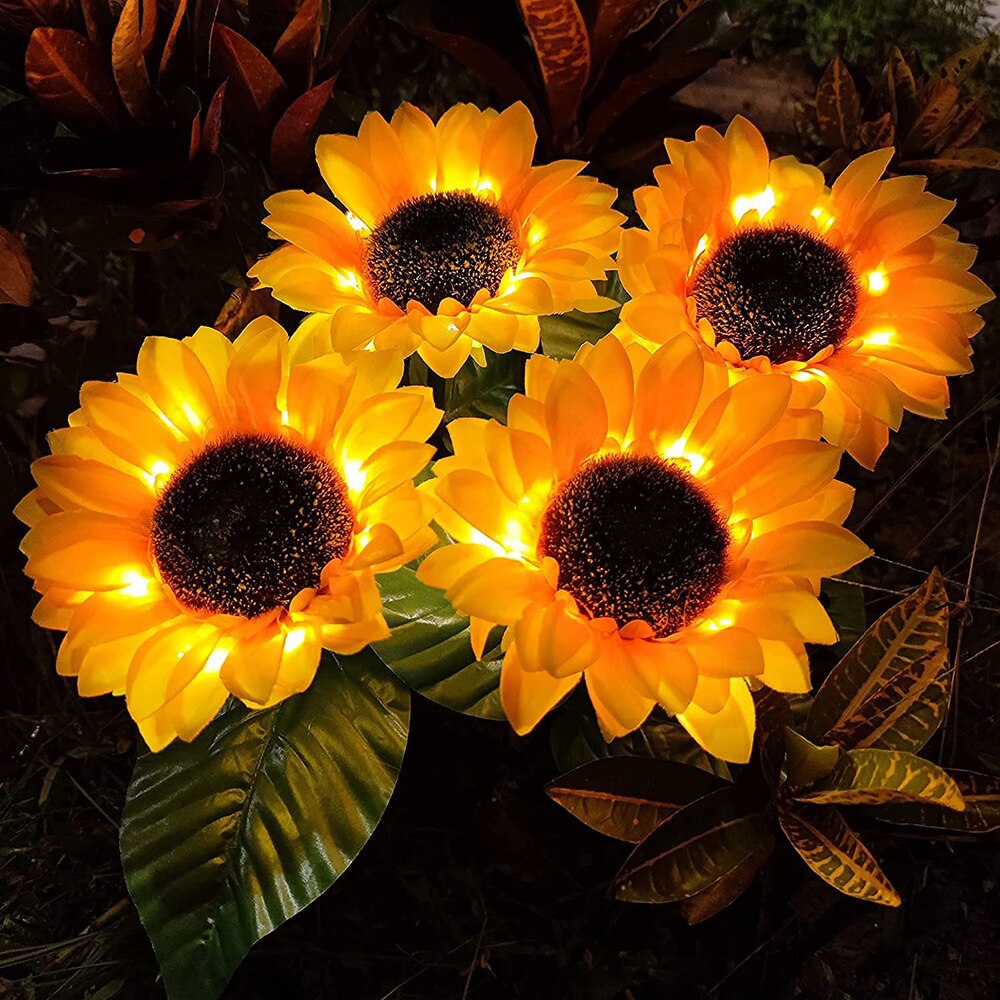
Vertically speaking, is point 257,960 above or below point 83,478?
below

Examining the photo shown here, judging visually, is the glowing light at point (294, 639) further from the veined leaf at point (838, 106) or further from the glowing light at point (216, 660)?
the veined leaf at point (838, 106)

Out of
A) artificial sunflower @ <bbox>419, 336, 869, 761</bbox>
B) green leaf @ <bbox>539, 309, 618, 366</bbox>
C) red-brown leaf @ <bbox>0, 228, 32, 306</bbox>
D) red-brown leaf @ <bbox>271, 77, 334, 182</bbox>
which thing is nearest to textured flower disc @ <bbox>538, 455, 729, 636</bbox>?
artificial sunflower @ <bbox>419, 336, 869, 761</bbox>

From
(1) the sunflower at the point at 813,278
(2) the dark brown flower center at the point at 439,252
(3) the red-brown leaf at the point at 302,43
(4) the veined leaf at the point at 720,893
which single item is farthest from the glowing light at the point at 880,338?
(3) the red-brown leaf at the point at 302,43

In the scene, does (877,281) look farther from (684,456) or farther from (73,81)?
(73,81)

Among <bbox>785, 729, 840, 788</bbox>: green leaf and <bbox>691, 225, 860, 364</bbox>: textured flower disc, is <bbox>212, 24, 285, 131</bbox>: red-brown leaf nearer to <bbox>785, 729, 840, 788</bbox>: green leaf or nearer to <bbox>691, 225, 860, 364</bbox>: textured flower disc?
<bbox>691, 225, 860, 364</bbox>: textured flower disc

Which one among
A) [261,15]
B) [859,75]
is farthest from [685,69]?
[261,15]

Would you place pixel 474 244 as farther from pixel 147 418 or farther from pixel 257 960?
pixel 257 960

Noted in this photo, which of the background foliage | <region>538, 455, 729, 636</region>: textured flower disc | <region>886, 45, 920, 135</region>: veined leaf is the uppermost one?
<region>886, 45, 920, 135</region>: veined leaf
